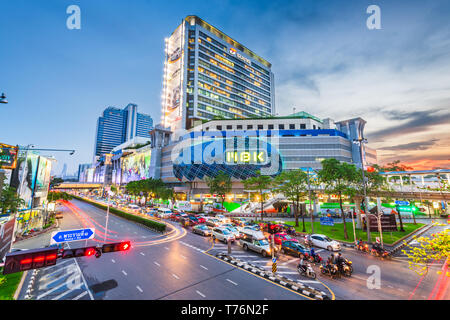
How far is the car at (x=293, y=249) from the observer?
2134 cm

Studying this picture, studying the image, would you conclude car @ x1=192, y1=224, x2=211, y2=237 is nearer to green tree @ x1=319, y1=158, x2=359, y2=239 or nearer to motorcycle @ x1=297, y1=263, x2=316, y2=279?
motorcycle @ x1=297, y1=263, x2=316, y2=279

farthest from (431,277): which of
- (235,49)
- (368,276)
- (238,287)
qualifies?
(235,49)

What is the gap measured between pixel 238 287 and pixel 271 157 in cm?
6525

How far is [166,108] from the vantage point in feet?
383

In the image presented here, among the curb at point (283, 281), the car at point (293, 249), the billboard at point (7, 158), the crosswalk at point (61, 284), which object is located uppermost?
the billboard at point (7, 158)

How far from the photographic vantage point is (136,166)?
12219 cm

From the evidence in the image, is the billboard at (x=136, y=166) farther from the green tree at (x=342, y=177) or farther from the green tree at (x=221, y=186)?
the green tree at (x=342, y=177)

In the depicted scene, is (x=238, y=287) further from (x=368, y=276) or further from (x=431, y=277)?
(x=431, y=277)

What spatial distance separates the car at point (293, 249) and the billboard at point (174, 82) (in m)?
91.6

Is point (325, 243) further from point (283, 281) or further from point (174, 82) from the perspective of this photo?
point (174, 82)

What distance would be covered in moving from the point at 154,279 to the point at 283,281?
965 cm

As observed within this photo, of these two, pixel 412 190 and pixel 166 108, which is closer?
pixel 412 190

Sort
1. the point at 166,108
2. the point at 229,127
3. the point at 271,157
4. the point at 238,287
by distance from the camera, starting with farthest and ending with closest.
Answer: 1. the point at 166,108
2. the point at 229,127
3. the point at 271,157
4. the point at 238,287

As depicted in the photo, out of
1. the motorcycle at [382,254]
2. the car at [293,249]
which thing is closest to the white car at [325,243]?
the motorcycle at [382,254]
